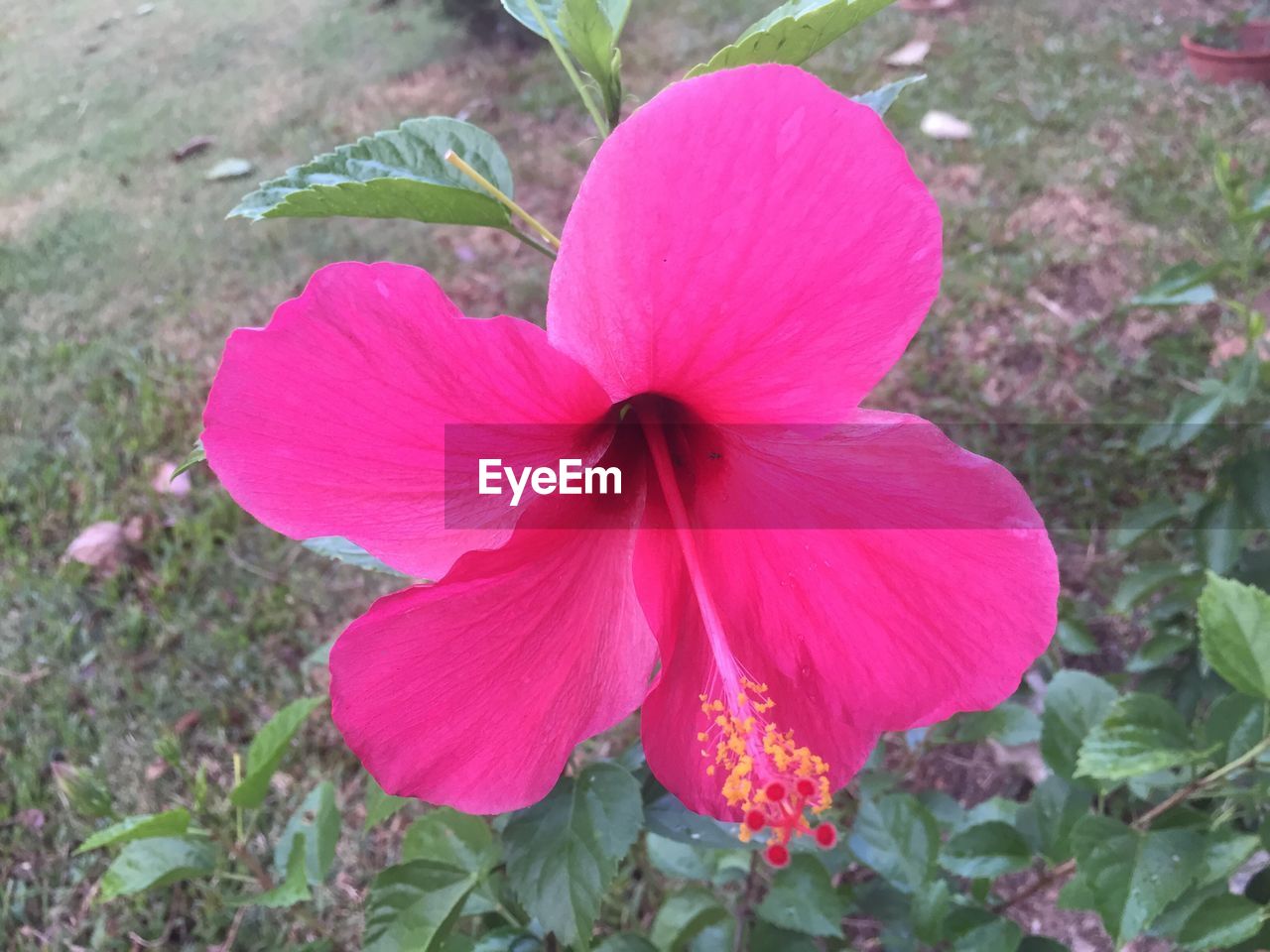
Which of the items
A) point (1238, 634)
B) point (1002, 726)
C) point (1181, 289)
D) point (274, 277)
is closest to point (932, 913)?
point (1002, 726)

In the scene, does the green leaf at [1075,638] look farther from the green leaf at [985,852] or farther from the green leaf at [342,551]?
the green leaf at [342,551]

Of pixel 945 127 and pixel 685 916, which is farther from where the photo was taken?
pixel 945 127

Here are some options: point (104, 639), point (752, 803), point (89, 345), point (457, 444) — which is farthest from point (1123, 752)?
point (89, 345)

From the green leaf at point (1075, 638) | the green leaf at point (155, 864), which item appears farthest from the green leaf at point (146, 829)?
the green leaf at point (1075, 638)

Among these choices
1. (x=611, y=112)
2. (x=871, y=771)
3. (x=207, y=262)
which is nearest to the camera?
(x=611, y=112)

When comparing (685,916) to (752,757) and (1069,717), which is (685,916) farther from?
(752,757)

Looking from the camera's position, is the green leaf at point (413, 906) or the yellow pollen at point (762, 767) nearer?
the yellow pollen at point (762, 767)

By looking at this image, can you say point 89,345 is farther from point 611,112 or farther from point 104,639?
point 611,112
